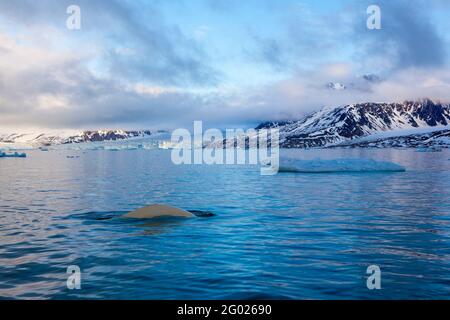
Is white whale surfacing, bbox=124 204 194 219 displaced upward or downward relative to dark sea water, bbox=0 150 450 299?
upward

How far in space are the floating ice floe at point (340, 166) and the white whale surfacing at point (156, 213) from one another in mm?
44328

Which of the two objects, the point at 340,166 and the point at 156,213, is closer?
the point at 156,213

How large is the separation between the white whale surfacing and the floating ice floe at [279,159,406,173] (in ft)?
145

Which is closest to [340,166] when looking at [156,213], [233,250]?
[156,213]

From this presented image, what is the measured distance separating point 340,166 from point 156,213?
152ft

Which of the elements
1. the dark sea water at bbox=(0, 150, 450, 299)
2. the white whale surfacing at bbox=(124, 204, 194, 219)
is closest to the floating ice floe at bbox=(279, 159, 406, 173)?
the dark sea water at bbox=(0, 150, 450, 299)

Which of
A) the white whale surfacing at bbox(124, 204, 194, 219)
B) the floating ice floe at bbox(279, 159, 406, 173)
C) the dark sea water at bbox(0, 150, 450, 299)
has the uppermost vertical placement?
the floating ice floe at bbox(279, 159, 406, 173)

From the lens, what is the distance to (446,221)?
24016mm

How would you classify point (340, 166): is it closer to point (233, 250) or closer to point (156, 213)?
point (156, 213)

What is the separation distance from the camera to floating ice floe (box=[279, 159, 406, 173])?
215 feet

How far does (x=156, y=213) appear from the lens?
1003 inches

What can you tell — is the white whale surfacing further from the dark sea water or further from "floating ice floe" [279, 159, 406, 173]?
"floating ice floe" [279, 159, 406, 173]

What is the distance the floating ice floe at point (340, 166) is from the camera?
215 feet
